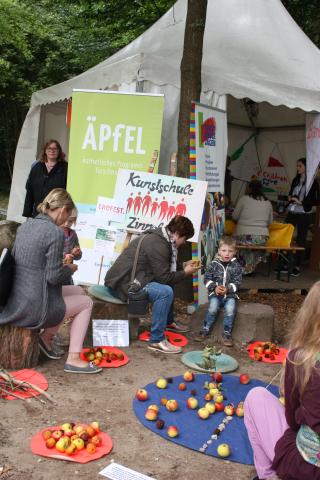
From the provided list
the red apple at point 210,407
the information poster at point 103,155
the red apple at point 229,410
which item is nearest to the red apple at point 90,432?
the red apple at point 210,407

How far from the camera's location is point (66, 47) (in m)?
18.8

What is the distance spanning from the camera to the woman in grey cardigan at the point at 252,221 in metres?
7.84

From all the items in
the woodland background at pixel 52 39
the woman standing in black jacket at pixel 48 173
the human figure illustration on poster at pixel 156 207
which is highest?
the woodland background at pixel 52 39

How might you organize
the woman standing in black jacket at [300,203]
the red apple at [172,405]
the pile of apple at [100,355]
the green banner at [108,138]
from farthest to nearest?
1. the woman standing in black jacket at [300,203]
2. the green banner at [108,138]
3. the pile of apple at [100,355]
4. the red apple at [172,405]

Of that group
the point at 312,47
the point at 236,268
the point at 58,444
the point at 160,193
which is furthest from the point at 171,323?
the point at 312,47

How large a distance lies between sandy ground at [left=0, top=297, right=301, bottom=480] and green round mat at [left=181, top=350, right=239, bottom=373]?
0.24ft

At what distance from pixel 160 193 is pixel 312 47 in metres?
4.63

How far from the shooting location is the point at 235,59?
750 cm

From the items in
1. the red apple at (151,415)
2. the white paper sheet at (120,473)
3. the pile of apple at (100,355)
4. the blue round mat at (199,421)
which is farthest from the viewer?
the pile of apple at (100,355)

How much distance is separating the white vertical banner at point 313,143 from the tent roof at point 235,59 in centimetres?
35

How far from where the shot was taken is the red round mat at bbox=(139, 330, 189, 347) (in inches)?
205

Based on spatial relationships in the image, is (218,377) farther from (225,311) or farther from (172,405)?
(225,311)

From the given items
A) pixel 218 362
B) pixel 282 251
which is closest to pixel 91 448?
pixel 218 362

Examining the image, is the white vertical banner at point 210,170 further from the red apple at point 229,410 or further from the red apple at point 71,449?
the red apple at point 71,449
